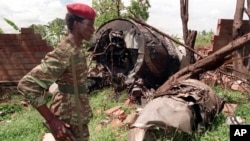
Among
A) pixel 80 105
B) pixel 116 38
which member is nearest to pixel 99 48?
pixel 116 38

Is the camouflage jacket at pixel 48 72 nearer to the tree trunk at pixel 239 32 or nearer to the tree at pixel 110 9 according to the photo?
the tree trunk at pixel 239 32

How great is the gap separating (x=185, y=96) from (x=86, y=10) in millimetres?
2748

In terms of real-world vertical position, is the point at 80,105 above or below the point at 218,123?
above

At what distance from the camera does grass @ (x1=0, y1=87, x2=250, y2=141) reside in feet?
15.7

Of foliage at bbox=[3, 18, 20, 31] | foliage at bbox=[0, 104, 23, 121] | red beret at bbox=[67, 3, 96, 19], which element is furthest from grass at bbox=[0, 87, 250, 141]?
foliage at bbox=[3, 18, 20, 31]

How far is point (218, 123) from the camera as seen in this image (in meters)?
5.06

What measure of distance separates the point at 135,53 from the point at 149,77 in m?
0.56

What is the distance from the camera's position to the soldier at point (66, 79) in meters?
2.35

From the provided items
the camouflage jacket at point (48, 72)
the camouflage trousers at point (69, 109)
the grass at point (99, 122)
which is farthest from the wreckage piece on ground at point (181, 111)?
the camouflage jacket at point (48, 72)

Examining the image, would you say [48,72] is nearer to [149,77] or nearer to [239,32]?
[149,77]

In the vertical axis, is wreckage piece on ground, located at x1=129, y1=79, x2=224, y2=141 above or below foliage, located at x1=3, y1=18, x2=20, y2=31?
below

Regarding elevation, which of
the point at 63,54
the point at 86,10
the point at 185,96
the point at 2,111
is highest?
the point at 86,10

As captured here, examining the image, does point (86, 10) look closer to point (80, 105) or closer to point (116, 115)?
point (80, 105)

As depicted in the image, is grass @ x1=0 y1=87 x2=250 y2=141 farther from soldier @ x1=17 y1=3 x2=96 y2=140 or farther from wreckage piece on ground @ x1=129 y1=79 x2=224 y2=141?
soldier @ x1=17 y1=3 x2=96 y2=140
